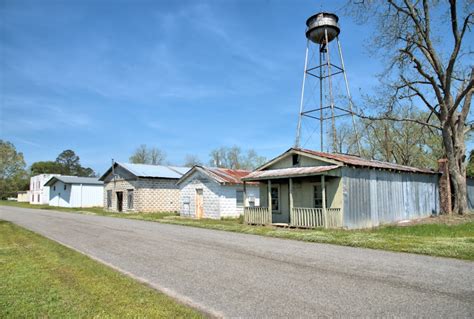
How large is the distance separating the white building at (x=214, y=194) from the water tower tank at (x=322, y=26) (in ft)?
37.7

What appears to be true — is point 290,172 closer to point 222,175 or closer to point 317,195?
point 317,195

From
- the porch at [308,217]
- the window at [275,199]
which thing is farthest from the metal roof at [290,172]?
the porch at [308,217]

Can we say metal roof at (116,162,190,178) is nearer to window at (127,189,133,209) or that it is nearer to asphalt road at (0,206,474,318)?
window at (127,189,133,209)

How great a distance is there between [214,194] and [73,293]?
19.3m

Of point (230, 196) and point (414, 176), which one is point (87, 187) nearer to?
point (230, 196)

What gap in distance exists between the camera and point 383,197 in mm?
17938

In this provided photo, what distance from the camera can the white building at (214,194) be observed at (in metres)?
24.7

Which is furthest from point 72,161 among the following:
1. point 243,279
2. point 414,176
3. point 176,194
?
point 243,279

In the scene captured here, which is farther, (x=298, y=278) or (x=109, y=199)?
(x=109, y=199)

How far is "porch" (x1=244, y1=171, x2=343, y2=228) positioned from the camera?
16.0 m

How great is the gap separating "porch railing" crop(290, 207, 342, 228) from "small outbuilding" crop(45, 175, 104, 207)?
1352 inches

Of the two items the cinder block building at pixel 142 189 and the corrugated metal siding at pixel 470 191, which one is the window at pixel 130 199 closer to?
the cinder block building at pixel 142 189

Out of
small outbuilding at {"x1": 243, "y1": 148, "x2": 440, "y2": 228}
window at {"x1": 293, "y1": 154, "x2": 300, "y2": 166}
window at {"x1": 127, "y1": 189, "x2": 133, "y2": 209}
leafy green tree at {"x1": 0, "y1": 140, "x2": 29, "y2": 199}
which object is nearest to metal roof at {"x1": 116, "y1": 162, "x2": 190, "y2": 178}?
window at {"x1": 127, "y1": 189, "x2": 133, "y2": 209}

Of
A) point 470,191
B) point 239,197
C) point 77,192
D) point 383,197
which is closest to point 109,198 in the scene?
point 77,192
